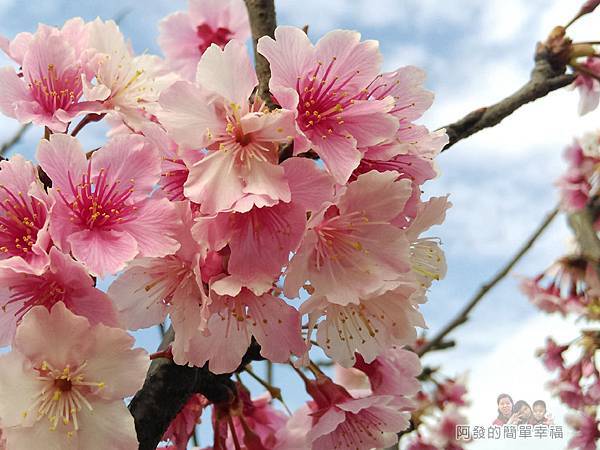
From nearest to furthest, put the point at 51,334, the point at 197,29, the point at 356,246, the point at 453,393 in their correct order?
the point at 51,334 < the point at 356,246 < the point at 197,29 < the point at 453,393

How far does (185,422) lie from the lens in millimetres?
1285

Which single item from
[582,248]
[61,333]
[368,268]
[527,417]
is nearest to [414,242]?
[368,268]

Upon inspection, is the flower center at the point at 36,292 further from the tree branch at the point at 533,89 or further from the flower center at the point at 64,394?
the tree branch at the point at 533,89

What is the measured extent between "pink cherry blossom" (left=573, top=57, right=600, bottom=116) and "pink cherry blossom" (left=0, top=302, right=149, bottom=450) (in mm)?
1533

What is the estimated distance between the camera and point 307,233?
90 cm

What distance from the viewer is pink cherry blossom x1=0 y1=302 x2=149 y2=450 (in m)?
0.86

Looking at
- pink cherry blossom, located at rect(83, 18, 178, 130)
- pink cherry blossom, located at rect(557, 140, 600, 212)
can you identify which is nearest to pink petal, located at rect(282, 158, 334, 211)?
pink cherry blossom, located at rect(83, 18, 178, 130)

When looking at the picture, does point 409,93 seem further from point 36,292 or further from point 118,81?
point 36,292

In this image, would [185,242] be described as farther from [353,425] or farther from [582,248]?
[582,248]

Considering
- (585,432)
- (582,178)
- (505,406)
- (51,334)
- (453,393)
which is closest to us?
(51,334)

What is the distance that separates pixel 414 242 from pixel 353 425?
0.40 metres

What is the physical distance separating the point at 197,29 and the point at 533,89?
868mm

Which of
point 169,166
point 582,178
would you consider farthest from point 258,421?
point 582,178

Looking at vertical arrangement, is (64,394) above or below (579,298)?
below
